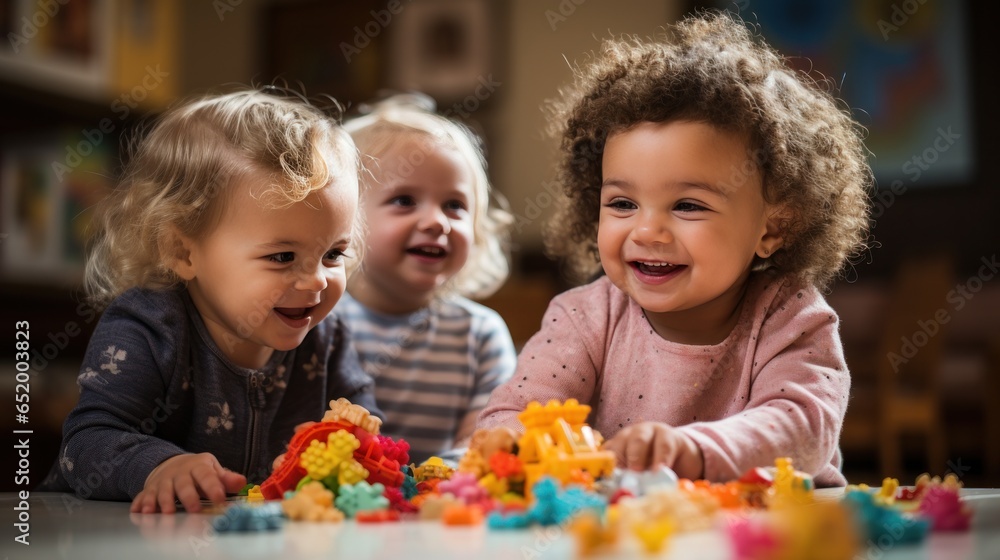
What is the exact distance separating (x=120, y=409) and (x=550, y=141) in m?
3.26

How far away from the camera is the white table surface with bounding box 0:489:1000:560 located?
24.0 inches

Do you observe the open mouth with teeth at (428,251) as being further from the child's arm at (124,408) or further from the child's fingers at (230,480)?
the child's fingers at (230,480)

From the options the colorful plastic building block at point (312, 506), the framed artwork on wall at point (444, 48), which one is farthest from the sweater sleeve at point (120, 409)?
the framed artwork on wall at point (444, 48)

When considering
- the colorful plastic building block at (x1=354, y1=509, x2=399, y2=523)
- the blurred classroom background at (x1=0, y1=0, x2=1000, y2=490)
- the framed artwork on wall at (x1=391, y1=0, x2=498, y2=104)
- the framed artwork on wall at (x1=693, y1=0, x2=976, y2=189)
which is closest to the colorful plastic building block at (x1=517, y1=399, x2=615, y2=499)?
the colorful plastic building block at (x1=354, y1=509, x2=399, y2=523)

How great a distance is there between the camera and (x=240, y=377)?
3.95 feet

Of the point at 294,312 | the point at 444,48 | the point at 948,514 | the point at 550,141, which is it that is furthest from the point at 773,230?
the point at 444,48

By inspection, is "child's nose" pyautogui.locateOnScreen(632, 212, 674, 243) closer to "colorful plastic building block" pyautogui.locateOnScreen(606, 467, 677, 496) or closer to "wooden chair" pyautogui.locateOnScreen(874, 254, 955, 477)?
"colorful plastic building block" pyautogui.locateOnScreen(606, 467, 677, 496)

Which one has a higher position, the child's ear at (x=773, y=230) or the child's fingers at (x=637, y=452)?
the child's ear at (x=773, y=230)

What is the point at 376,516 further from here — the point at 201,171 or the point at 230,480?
the point at 201,171

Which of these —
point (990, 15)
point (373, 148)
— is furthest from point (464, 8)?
point (373, 148)

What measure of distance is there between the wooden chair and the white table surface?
2.62 meters

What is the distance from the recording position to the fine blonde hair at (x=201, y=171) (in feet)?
3.76

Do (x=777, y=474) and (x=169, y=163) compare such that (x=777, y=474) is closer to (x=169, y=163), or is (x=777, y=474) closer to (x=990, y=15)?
(x=169, y=163)

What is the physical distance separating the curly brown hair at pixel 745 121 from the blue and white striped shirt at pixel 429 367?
0.42 meters
